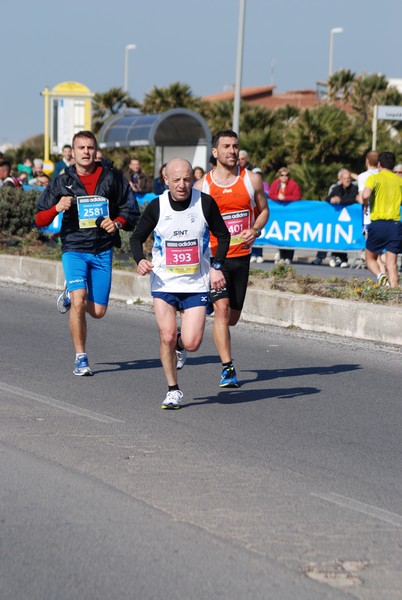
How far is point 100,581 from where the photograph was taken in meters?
4.71

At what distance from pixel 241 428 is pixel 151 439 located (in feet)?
2.43

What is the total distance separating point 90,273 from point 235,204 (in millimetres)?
1403

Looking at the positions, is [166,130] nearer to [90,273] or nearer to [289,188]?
[289,188]

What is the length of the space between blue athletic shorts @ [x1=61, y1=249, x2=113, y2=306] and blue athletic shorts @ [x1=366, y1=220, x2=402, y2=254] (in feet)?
21.1

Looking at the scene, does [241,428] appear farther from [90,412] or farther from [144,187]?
[144,187]

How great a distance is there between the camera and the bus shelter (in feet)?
102

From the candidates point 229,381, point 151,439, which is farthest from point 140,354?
point 151,439

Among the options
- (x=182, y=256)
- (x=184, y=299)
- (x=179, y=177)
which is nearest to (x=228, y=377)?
(x=184, y=299)

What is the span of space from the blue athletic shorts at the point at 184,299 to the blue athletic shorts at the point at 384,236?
7427 millimetres

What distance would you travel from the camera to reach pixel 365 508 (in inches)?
231

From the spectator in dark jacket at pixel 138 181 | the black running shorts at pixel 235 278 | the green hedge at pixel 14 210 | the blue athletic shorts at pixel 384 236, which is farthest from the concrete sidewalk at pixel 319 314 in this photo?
the spectator in dark jacket at pixel 138 181

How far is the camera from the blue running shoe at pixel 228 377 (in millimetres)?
9312

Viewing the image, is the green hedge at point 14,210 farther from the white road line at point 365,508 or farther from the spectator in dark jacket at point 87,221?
the white road line at point 365,508

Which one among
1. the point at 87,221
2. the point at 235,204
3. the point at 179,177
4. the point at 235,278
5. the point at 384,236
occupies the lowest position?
the point at 384,236
